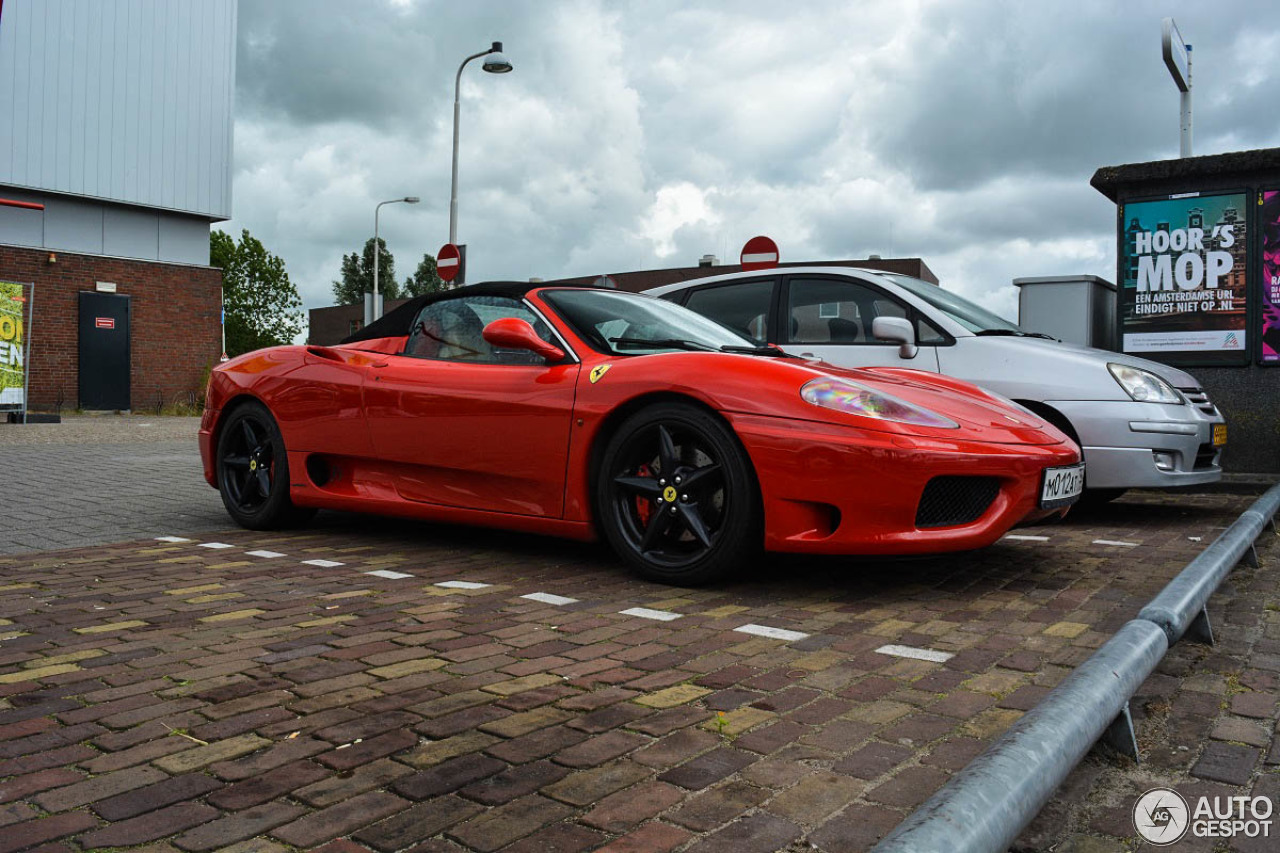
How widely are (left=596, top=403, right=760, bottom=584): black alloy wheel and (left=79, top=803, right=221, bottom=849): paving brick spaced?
2.22 meters

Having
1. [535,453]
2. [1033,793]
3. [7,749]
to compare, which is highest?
[535,453]

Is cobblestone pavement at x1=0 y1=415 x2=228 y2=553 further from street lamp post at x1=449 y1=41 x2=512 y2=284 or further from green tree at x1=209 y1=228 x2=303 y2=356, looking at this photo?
green tree at x1=209 y1=228 x2=303 y2=356

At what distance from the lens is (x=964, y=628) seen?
3.40 meters

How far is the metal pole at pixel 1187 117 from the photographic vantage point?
10133mm

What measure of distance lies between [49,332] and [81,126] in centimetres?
500

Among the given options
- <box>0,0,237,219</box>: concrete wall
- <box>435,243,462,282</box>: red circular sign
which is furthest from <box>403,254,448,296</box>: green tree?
<box>435,243,462,282</box>: red circular sign

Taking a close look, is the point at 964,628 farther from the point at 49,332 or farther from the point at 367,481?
Answer: the point at 49,332

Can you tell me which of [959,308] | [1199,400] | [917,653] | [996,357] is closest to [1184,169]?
[1199,400]

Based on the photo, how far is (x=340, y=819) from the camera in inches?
75.9

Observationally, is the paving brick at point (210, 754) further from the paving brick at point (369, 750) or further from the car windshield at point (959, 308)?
the car windshield at point (959, 308)

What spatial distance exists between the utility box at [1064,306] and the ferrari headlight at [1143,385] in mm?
4086

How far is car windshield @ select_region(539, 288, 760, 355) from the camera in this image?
180 inches

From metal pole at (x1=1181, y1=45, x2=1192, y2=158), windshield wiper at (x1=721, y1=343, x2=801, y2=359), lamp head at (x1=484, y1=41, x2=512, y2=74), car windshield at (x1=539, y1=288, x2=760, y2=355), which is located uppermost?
lamp head at (x1=484, y1=41, x2=512, y2=74)

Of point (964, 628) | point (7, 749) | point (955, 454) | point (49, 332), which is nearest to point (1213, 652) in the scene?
point (964, 628)
